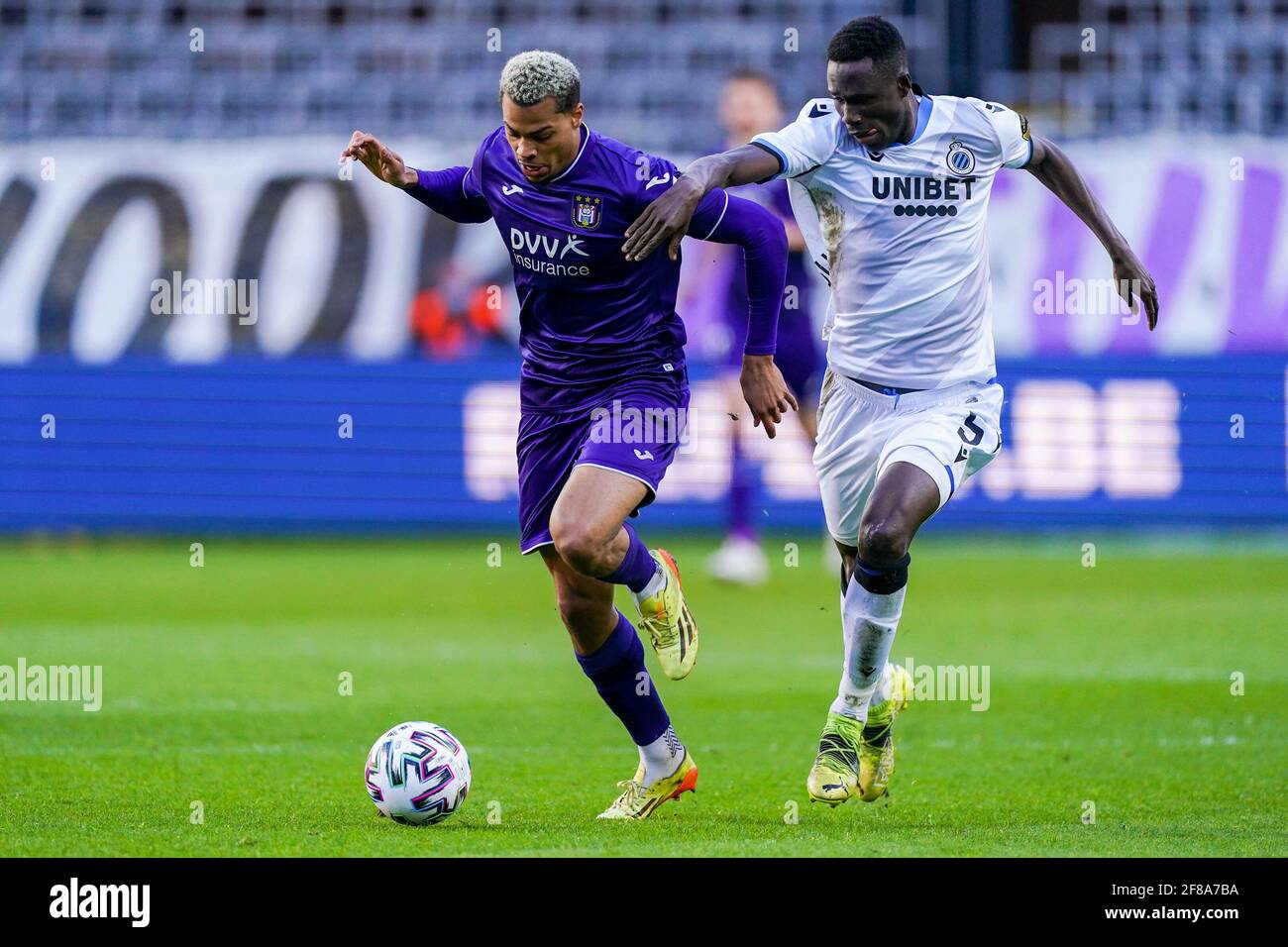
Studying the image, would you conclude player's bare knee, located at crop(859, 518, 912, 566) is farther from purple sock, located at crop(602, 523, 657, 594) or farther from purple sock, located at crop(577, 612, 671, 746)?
purple sock, located at crop(577, 612, 671, 746)

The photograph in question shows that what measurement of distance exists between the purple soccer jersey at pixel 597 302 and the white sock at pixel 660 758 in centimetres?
75

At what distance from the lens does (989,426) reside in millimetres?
6355

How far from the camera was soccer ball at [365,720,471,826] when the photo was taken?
18.9ft

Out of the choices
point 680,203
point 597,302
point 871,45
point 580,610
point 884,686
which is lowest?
point 884,686

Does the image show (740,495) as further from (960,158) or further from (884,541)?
(884,541)

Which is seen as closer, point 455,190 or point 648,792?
point 648,792

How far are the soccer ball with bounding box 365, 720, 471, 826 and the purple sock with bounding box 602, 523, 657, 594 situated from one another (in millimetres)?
739

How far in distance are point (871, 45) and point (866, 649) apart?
1.89 m

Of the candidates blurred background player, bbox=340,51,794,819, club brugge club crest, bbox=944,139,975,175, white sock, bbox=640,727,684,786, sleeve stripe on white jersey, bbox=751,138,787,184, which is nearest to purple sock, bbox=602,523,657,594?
blurred background player, bbox=340,51,794,819

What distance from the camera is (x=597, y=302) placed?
20.6 feet

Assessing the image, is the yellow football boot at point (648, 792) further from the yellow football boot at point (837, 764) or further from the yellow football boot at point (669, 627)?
the yellow football boot at point (837, 764)

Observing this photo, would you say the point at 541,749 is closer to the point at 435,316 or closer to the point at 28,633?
the point at 28,633

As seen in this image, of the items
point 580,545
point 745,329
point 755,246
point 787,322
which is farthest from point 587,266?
point 787,322
